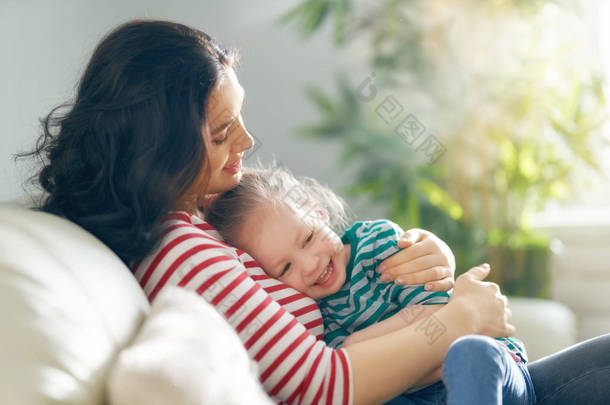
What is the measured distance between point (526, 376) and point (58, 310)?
0.82 meters

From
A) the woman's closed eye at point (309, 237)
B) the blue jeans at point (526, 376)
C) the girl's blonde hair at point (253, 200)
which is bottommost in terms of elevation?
the blue jeans at point (526, 376)

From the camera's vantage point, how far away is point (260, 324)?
94cm

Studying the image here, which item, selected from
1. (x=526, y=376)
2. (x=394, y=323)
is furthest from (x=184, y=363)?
(x=526, y=376)

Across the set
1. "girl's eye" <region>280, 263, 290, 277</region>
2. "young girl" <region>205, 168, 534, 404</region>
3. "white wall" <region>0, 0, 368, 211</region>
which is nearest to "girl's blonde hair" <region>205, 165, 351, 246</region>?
"young girl" <region>205, 168, 534, 404</region>

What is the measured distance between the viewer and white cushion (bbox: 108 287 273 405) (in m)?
0.67

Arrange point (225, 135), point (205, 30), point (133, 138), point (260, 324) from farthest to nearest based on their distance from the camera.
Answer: point (205, 30) → point (225, 135) → point (133, 138) → point (260, 324)

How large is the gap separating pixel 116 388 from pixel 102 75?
0.61 m

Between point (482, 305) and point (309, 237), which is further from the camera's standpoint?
point (309, 237)

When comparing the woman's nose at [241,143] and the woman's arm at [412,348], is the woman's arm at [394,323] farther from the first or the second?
the woman's nose at [241,143]

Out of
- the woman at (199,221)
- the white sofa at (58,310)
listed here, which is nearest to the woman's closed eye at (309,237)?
the woman at (199,221)

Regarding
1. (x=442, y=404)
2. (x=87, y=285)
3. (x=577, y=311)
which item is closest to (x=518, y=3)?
(x=577, y=311)

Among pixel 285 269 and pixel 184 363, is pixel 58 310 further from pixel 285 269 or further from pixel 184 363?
pixel 285 269

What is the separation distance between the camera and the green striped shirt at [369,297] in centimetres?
122

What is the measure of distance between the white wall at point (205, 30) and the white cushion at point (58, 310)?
97 cm
